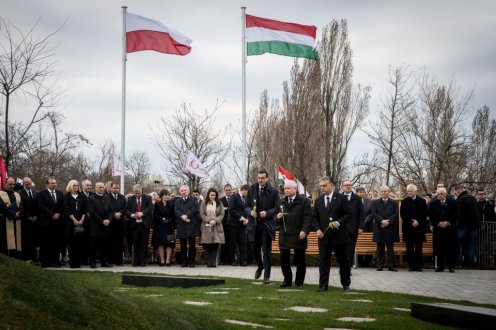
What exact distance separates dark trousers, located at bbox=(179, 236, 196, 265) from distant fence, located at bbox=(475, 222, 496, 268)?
29.8 feet

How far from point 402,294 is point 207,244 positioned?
8170 mm

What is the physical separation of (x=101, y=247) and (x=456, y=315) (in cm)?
1260

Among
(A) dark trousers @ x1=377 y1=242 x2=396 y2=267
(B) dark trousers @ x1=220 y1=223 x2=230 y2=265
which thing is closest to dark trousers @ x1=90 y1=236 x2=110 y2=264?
(B) dark trousers @ x1=220 y1=223 x2=230 y2=265

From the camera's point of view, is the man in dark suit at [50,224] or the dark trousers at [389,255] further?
the dark trousers at [389,255]

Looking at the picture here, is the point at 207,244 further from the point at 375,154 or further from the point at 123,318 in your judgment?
the point at 375,154

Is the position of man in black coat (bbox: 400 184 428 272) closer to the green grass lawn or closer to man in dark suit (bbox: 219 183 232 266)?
man in dark suit (bbox: 219 183 232 266)

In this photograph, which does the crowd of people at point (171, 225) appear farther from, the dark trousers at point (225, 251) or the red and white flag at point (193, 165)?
the red and white flag at point (193, 165)

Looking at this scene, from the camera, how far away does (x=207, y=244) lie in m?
19.0

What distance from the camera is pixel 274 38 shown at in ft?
72.6

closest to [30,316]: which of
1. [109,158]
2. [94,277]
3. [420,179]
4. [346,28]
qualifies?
[94,277]

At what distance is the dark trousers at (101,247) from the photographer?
714 inches

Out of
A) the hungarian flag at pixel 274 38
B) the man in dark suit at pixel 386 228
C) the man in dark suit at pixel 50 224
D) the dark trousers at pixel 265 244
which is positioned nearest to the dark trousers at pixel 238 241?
the man in dark suit at pixel 386 228

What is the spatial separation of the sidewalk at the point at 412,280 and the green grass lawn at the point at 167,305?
1.40 m

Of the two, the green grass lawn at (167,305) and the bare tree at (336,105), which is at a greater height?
the bare tree at (336,105)
